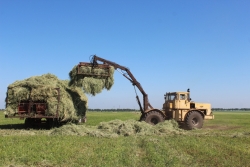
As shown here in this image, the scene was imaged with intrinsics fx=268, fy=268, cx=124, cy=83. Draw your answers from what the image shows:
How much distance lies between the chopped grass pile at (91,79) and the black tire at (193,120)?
6170 millimetres

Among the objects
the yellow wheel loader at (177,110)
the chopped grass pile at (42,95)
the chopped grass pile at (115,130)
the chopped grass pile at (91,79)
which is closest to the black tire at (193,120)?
the yellow wheel loader at (177,110)

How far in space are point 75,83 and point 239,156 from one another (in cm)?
1052

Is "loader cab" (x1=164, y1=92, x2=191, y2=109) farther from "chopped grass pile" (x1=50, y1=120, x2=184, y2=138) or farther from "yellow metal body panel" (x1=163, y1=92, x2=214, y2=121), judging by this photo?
"chopped grass pile" (x1=50, y1=120, x2=184, y2=138)

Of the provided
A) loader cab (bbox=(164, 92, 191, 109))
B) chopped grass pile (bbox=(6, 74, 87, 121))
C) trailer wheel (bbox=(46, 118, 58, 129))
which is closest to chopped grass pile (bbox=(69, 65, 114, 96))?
chopped grass pile (bbox=(6, 74, 87, 121))

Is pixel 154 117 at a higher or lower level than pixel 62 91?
lower

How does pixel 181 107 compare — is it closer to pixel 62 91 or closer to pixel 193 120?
pixel 193 120

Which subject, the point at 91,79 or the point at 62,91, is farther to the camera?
the point at 91,79

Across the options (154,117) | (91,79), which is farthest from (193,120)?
(91,79)

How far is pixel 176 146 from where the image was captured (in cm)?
1041

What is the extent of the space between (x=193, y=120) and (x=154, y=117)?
2983 millimetres

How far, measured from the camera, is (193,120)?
19.2 m

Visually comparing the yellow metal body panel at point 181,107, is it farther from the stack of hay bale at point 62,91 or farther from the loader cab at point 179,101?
the stack of hay bale at point 62,91

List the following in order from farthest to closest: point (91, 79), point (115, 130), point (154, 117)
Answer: point (154, 117) → point (91, 79) → point (115, 130)

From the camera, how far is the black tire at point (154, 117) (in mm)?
18297
